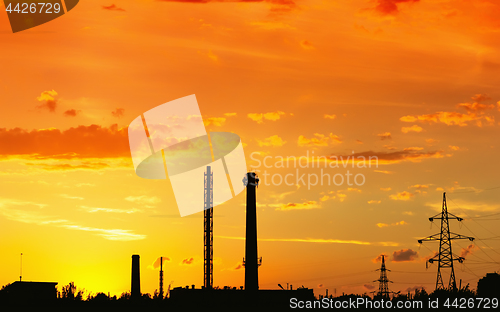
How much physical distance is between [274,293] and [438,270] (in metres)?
18.9

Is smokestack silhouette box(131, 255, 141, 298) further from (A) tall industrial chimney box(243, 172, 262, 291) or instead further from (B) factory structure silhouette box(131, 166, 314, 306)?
(A) tall industrial chimney box(243, 172, 262, 291)

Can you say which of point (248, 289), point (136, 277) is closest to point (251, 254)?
point (248, 289)

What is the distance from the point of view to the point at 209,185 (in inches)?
3135

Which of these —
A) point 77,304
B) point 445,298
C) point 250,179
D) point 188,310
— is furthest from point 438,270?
point 77,304

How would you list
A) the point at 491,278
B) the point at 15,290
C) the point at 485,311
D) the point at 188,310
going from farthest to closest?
1. the point at 491,278
2. the point at 15,290
3. the point at 188,310
4. the point at 485,311

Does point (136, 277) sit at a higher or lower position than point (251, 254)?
lower

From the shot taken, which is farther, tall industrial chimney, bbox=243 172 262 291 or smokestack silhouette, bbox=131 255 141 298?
smokestack silhouette, bbox=131 255 141 298

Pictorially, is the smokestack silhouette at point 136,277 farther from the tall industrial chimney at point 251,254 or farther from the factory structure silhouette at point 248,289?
the tall industrial chimney at point 251,254

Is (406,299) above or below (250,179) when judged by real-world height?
below

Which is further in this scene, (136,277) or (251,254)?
(136,277)

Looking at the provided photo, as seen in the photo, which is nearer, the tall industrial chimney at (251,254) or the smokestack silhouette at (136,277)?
the tall industrial chimney at (251,254)

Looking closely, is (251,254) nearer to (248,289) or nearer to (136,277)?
(248,289)

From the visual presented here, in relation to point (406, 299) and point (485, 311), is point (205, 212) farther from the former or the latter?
point (485, 311)

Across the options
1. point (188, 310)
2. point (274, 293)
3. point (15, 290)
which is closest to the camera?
point (188, 310)
